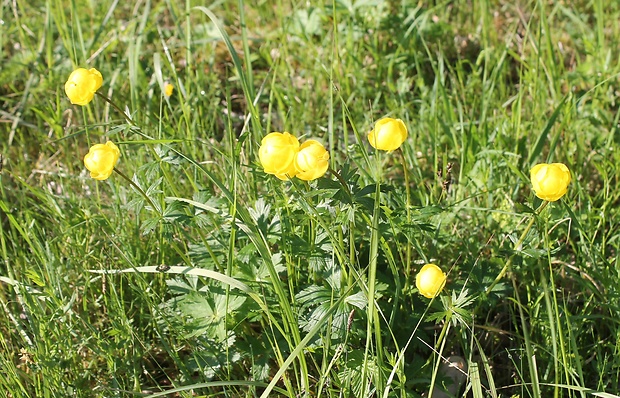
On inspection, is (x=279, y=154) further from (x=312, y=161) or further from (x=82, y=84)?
(x=82, y=84)

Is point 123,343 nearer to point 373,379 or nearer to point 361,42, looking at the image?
point 373,379

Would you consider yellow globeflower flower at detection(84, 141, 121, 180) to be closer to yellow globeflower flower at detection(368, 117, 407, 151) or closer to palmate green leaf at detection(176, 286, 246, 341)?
palmate green leaf at detection(176, 286, 246, 341)

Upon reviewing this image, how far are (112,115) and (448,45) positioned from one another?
1.46 meters

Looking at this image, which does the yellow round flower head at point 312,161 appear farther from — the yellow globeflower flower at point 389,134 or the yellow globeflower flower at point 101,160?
the yellow globeflower flower at point 101,160

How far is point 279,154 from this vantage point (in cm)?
137

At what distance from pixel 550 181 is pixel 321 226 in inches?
21.0

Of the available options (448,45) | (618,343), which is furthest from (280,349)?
(448,45)

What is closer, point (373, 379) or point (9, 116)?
point (373, 379)

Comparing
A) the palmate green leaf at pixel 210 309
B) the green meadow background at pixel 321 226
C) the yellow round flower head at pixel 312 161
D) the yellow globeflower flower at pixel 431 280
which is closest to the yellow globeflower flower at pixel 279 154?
the yellow round flower head at pixel 312 161

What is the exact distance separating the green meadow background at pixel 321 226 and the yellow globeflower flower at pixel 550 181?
0.09 m

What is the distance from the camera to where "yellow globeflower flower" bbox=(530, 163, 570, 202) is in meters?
1.42

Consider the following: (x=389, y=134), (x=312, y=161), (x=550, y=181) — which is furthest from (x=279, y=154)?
(x=550, y=181)

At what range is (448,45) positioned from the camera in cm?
311

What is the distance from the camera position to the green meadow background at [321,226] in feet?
5.41
